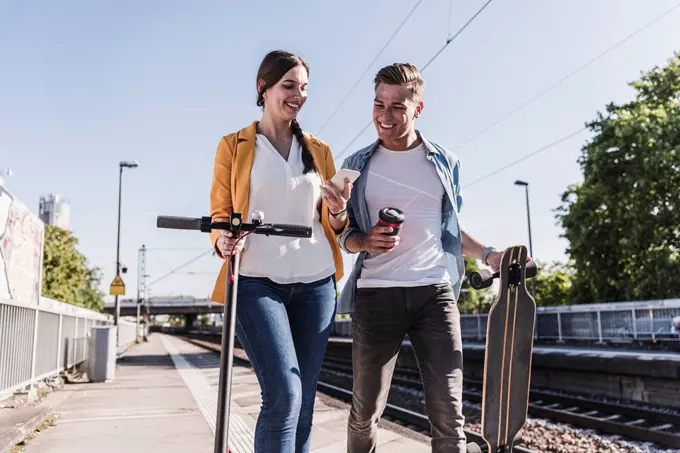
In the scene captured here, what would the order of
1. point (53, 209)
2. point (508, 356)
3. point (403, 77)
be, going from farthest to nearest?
1. point (53, 209)
2. point (403, 77)
3. point (508, 356)

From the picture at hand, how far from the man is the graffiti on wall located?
6.27 metres

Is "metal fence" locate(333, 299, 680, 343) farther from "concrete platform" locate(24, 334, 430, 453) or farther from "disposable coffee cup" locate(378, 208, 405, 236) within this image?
"disposable coffee cup" locate(378, 208, 405, 236)

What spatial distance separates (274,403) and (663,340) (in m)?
17.8

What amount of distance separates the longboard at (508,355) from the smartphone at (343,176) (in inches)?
35.4

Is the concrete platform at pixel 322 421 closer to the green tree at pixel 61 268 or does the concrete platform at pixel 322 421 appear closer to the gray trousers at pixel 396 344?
the gray trousers at pixel 396 344

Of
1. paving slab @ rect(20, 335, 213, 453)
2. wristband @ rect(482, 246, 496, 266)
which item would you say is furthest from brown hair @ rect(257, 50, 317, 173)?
paving slab @ rect(20, 335, 213, 453)

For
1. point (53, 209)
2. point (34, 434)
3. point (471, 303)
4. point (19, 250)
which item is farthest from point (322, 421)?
point (53, 209)

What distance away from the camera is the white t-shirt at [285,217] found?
9.43 ft

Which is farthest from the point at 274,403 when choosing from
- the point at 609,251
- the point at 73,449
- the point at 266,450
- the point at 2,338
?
the point at 609,251

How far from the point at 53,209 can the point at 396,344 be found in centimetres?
12130

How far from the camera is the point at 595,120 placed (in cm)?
2992

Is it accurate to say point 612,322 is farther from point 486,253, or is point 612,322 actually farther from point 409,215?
point 409,215

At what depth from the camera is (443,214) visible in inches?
131

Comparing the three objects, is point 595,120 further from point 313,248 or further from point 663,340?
point 313,248
